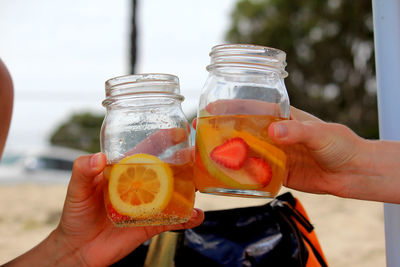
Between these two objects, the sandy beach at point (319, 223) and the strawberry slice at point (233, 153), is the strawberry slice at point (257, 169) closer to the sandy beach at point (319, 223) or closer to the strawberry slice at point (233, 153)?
the strawberry slice at point (233, 153)

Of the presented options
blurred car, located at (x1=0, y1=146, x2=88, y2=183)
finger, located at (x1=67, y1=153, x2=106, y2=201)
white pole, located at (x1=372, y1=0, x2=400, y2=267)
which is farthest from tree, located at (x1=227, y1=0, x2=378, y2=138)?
finger, located at (x1=67, y1=153, x2=106, y2=201)

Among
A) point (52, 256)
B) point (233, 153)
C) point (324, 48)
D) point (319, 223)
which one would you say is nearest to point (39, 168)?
point (319, 223)

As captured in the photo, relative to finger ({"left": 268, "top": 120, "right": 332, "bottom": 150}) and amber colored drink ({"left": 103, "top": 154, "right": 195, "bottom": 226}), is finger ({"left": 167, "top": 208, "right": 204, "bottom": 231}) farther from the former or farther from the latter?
finger ({"left": 268, "top": 120, "right": 332, "bottom": 150})

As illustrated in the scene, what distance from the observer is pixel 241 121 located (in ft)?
3.14

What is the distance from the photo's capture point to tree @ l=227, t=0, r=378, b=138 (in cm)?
1590

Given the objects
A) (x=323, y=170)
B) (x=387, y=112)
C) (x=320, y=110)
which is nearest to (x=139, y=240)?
(x=323, y=170)

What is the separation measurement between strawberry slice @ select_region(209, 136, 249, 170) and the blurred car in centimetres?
891

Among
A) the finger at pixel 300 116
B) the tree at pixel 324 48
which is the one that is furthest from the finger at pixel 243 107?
the tree at pixel 324 48

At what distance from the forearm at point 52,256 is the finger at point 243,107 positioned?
0.62 meters

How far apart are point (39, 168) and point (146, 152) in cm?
1098

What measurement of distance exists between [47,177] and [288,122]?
32.0ft

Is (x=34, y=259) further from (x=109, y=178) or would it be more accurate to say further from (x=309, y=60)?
(x=309, y=60)

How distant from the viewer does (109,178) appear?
1.00 meters

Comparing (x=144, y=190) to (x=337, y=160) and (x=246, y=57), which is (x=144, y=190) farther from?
(x=337, y=160)
